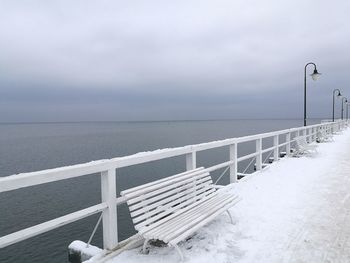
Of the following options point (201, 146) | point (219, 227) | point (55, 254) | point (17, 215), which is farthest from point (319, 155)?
point (17, 215)

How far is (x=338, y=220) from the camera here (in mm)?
5109

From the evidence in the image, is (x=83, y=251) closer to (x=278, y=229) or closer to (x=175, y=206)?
(x=175, y=206)

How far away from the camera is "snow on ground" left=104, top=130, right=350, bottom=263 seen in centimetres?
387

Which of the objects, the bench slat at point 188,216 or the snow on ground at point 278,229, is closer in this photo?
the bench slat at point 188,216

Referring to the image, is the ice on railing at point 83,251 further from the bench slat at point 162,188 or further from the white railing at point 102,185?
the bench slat at point 162,188

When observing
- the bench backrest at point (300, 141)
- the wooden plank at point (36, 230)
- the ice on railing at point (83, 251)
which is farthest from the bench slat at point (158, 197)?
the bench backrest at point (300, 141)

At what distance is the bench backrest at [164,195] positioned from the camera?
3.78 metres

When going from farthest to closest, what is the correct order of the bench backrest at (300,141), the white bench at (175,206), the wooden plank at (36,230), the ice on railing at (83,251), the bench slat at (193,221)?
the bench backrest at (300,141), the ice on railing at (83,251), the white bench at (175,206), the bench slat at (193,221), the wooden plank at (36,230)

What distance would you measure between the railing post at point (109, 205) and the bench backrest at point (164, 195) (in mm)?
250

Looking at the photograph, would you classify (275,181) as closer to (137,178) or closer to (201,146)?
(201,146)

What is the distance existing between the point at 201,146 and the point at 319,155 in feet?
28.2

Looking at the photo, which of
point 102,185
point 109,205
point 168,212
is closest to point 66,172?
point 102,185

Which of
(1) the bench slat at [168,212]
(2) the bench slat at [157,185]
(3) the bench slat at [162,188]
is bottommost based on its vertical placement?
(1) the bench slat at [168,212]

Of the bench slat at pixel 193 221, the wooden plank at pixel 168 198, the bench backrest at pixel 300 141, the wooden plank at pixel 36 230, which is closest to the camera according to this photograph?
the wooden plank at pixel 36 230
